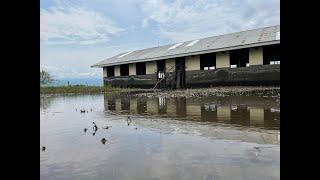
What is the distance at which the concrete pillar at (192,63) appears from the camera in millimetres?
28016

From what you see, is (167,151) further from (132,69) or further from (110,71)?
(110,71)

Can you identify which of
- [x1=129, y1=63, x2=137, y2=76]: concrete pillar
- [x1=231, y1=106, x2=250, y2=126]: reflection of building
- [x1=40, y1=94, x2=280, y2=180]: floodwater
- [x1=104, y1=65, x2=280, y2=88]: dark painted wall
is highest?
[x1=129, y1=63, x2=137, y2=76]: concrete pillar

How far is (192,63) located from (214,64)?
262cm

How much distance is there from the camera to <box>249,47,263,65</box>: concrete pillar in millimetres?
23266

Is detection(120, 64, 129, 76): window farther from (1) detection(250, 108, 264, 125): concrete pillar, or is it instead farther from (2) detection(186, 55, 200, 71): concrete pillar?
(1) detection(250, 108, 264, 125): concrete pillar

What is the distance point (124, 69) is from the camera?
1467 inches

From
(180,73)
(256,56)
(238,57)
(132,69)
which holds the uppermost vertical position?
(238,57)

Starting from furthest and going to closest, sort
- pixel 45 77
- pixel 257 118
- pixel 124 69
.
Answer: pixel 45 77, pixel 124 69, pixel 257 118

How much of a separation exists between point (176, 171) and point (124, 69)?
3347 centimetres

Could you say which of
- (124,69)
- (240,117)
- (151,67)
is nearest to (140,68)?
(124,69)

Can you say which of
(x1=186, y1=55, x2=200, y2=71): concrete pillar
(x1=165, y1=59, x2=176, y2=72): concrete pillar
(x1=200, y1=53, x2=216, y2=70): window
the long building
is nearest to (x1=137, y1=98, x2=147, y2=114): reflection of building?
the long building

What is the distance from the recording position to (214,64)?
30.0 m

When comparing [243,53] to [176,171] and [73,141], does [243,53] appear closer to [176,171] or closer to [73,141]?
[73,141]
